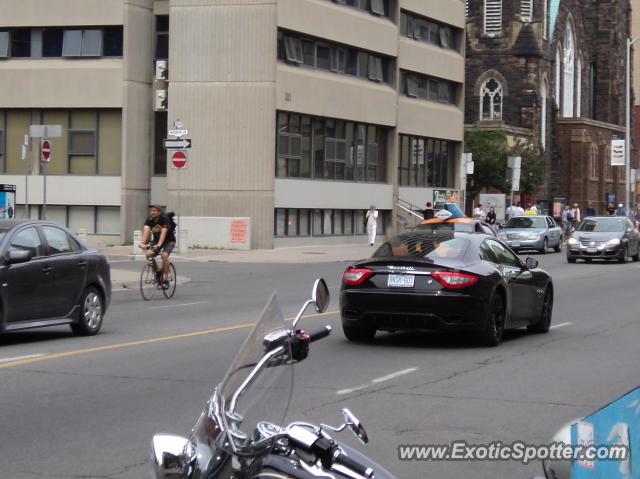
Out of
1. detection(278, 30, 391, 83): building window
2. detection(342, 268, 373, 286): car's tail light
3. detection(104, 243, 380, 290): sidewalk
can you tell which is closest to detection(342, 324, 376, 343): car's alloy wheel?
detection(342, 268, 373, 286): car's tail light

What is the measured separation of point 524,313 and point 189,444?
11.5 m

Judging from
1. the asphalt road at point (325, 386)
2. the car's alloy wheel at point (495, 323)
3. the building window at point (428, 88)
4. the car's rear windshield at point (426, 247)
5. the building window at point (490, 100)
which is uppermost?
the building window at point (490, 100)

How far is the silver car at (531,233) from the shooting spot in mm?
42531

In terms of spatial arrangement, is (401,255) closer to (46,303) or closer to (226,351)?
(226,351)

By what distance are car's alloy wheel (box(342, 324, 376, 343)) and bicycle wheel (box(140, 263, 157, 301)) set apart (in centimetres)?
841

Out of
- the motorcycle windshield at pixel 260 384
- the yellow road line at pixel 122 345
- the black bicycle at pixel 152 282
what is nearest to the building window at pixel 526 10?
the black bicycle at pixel 152 282

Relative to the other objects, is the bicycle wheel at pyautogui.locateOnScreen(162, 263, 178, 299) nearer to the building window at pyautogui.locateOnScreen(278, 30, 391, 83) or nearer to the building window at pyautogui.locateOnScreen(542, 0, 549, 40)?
the building window at pyautogui.locateOnScreen(278, 30, 391, 83)

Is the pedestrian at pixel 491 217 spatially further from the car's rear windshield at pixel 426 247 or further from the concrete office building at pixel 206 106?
the car's rear windshield at pixel 426 247

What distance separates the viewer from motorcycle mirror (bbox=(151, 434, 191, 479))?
12.8 ft

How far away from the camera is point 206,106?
1668 inches

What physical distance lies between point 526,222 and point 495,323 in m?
30.4

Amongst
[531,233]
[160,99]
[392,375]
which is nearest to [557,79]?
[531,233]

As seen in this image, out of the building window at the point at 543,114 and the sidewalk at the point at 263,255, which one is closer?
the sidewalk at the point at 263,255

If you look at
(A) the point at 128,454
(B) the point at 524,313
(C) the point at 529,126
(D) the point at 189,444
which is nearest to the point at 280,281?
(B) the point at 524,313
